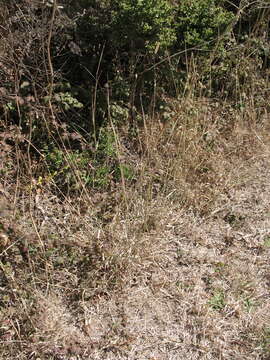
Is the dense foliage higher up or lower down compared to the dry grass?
higher up

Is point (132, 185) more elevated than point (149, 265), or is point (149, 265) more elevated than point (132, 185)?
point (132, 185)

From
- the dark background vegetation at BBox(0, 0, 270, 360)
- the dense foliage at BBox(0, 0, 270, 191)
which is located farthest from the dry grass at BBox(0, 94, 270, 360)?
the dense foliage at BBox(0, 0, 270, 191)

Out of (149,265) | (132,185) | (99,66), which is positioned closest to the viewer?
(149,265)

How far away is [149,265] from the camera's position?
9.74 feet

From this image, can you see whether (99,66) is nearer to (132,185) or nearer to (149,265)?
(132,185)

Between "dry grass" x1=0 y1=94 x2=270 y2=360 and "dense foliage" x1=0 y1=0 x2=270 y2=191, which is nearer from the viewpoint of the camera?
"dry grass" x1=0 y1=94 x2=270 y2=360

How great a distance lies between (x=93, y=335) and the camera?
260 cm

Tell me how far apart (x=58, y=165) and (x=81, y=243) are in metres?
0.72

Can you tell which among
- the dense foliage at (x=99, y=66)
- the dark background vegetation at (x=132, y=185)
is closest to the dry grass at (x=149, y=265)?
the dark background vegetation at (x=132, y=185)

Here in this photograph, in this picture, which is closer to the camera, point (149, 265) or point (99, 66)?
point (149, 265)

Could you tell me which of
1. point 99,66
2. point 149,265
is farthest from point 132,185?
point 99,66

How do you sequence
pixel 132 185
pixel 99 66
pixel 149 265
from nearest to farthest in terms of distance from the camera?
pixel 149 265 → pixel 132 185 → pixel 99 66

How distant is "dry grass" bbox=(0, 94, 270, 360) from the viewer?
257cm

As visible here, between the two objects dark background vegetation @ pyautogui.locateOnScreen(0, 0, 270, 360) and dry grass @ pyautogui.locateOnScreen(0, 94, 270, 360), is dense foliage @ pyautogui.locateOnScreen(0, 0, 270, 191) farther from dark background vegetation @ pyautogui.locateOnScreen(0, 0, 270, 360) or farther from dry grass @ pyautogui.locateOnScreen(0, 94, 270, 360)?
dry grass @ pyautogui.locateOnScreen(0, 94, 270, 360)
